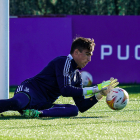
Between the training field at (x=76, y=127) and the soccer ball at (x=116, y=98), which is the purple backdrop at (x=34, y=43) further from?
the soccer ball at (x=116, y=98)

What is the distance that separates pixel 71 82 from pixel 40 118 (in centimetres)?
73

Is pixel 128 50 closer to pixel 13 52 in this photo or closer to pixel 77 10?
pixel 13 52

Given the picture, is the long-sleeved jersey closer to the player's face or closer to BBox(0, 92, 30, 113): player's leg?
the player's face

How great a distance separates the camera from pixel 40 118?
18.6ft

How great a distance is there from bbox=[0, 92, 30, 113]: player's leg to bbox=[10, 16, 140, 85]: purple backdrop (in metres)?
7.26

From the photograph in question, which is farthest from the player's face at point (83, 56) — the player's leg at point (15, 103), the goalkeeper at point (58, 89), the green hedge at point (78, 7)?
the green hedge at point (78, 7)

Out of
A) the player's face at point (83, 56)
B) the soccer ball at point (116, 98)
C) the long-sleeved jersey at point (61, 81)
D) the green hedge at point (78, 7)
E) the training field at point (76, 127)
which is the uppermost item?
the green hedge at point (78, 7)

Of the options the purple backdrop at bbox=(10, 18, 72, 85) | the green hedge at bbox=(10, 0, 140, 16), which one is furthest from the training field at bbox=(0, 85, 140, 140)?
the green hedge at bbox=(10, 0, 140, 16)

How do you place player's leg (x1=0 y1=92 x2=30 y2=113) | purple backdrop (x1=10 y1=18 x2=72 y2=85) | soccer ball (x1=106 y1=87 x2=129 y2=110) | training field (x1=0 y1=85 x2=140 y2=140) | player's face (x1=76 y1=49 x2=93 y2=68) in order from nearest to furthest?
training field (x1=0 y1=85 x2=140 y2=140) < player's leg (x1=0 y1=92 x2=30 y2=113) < player's face (x1=76 y1=49 x2=93 y2=68) < soccer ball (x1=106 y1=87 x2=129 y2=110) < purple backdrop (x1=10 y1=18 x2=72 y2=85)

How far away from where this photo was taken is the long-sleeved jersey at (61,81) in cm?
571

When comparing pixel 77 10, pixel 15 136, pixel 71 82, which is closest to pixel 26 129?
pixel 15 136

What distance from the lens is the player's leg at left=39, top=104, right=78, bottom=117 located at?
5.71 meters

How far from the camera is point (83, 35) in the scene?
13.4m

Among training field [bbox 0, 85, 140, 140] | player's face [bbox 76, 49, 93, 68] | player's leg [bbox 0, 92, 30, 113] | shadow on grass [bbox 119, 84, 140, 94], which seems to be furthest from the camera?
shadow on grass [bbox 119, 84, 140, 94]
